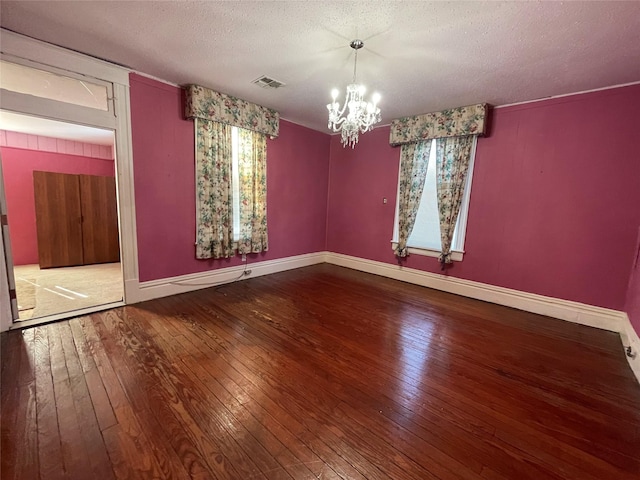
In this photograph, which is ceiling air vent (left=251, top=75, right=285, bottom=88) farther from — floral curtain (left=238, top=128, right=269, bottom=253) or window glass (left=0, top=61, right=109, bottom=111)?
window glass (left=0, top=61, right=109, bottom=111)

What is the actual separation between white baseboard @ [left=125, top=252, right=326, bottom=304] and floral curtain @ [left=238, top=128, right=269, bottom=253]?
1.17ft

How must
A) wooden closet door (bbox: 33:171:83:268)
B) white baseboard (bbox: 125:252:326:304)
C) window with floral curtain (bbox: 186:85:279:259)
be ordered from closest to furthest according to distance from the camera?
white baseboard (bbox: 125:252:326:304)
window with floral curtain (bbox: 186:85:279:259)
wooden closet door (bbox: 33:171:83:268)

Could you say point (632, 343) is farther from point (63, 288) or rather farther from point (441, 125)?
point (63, 288)

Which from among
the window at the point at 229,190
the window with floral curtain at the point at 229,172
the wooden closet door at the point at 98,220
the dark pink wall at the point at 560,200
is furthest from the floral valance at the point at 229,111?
the wooden closet door at the point at 98,220

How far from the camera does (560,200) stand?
10.2ft

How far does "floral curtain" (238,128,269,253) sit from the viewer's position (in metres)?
3.92

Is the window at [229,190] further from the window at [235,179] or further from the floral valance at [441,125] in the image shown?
the floral valance at [441,125]

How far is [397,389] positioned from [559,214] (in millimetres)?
2900

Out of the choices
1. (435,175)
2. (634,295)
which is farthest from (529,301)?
(435,175)

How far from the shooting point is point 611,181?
9.34 ft

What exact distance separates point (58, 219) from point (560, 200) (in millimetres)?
7489

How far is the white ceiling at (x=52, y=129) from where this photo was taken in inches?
153

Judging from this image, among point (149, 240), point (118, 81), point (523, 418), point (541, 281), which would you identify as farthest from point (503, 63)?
point (149, 240)

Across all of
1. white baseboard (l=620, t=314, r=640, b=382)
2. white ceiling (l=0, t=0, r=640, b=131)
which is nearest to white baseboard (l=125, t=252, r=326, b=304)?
white ceiling (l=0, t=0, r=640, b=131)
